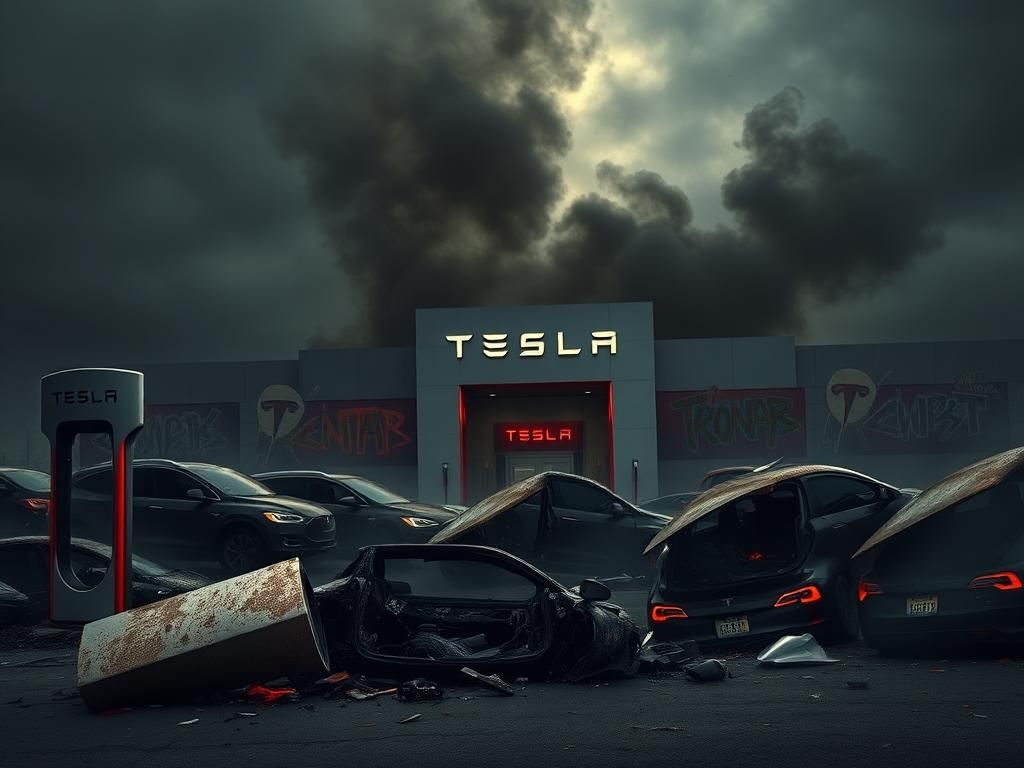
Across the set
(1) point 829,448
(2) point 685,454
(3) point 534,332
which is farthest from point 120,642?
(1) point 829,448

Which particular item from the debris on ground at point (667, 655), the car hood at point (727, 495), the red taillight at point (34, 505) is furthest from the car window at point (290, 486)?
the debris on ground at point (667, 655)

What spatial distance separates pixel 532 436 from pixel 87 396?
2348 cm

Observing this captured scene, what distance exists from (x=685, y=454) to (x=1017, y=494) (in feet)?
75.3

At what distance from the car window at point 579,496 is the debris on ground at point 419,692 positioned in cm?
660

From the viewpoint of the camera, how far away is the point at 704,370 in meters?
32.7

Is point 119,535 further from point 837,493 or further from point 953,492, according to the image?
point 953,492

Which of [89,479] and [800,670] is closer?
[800,670]

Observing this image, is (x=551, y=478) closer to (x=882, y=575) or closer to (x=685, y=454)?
(x=882, y=575)

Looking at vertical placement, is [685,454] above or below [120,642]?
above

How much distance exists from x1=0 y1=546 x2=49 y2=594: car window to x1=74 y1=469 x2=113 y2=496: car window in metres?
2.71

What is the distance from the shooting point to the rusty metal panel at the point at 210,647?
725 cm

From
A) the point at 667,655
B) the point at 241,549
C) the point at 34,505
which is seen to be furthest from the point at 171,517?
the point at 667,655

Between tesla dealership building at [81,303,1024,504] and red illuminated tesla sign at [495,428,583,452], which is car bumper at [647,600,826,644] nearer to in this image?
tesla dealership building at [81,303,1024,504]

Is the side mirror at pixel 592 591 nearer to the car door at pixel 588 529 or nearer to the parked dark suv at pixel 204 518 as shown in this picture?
the car door at pixel 588 529
